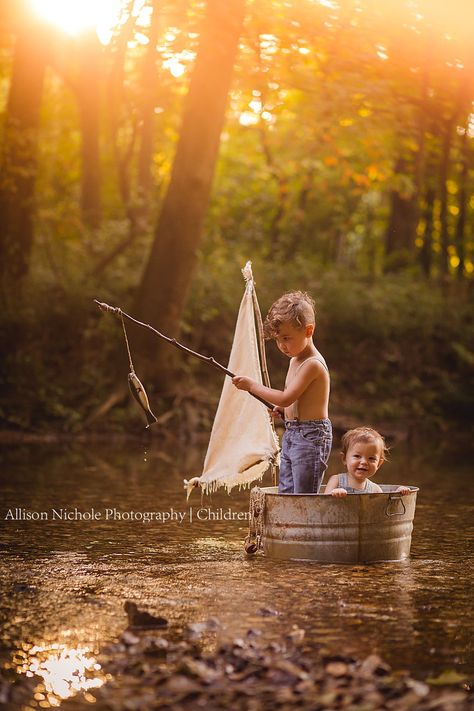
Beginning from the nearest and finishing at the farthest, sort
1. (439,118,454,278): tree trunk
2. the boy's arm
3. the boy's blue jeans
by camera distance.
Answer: the boy's arm
the boy's blue jeans
(439,118,454,278): tree trunk

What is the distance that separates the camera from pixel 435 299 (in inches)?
859

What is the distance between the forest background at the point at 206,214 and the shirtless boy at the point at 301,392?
766 centimetres

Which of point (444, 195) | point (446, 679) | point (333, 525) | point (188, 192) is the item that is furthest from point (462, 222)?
point (446, 679)

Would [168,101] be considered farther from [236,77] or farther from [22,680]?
[22,680]

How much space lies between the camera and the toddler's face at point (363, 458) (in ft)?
23.3

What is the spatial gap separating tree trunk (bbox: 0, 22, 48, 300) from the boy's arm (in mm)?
10664

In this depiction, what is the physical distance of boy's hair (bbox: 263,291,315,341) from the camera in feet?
22.8

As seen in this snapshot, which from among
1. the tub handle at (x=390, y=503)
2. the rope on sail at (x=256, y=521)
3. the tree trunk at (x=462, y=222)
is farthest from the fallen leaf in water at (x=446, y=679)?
the tree trunk at (x=462, y=222)

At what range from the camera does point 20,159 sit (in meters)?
16.8

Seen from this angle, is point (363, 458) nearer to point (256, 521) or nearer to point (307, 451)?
point (307, 451)

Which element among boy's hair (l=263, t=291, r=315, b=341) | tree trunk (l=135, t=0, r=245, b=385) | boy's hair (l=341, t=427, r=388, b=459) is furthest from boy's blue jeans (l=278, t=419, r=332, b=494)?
tree trunk (l=135, t=0, r=245, b=385)

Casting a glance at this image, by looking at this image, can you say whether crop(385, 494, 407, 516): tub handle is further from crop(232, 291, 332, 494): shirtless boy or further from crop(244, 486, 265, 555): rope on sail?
crop(244, 486, 265, 555): rope on sail

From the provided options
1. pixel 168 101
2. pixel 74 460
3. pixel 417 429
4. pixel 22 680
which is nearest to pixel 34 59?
pixel 168 101

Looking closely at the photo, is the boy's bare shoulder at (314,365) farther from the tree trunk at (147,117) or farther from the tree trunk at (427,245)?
the tree trunk at (427,245)
